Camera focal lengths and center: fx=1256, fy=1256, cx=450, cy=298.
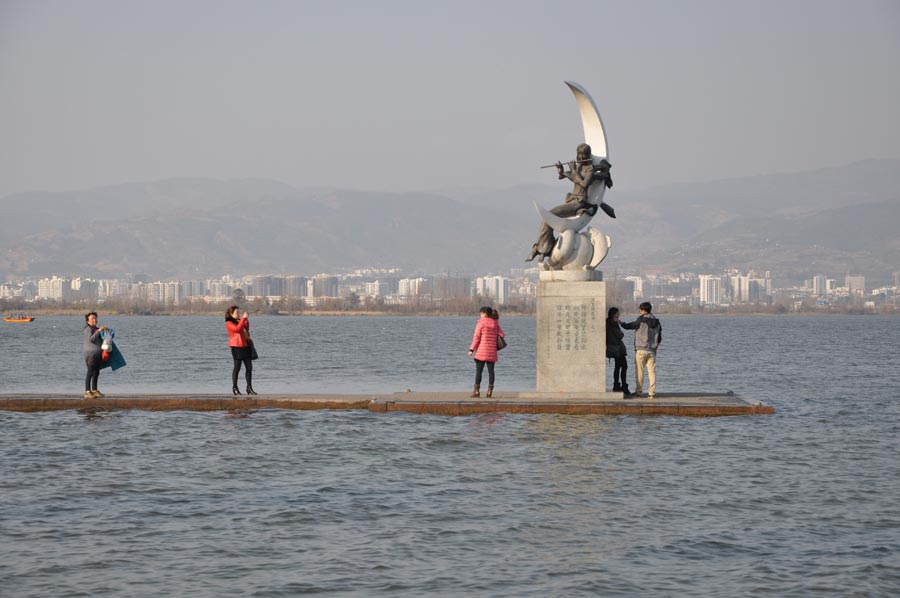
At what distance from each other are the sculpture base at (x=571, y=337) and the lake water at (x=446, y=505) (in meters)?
1.11

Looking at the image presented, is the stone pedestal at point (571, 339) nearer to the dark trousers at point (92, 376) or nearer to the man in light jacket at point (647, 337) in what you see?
the man in light jacket at point (647, 337)

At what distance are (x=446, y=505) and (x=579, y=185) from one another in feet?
33.0

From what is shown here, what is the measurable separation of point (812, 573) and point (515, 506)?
424cm

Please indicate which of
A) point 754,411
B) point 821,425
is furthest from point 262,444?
point 821,425

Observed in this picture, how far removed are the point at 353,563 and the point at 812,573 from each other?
4.72 m

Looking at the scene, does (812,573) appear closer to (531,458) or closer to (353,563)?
(353,563)

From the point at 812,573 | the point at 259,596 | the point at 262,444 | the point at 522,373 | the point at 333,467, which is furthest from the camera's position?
the point at 522,373

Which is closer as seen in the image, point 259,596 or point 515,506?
point 259,596

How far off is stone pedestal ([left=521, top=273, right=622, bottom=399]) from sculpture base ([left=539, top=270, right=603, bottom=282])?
0.22 feet

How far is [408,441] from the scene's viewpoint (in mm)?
21219

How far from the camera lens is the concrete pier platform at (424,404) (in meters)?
23.3

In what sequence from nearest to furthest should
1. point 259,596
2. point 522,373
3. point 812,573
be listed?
point 259,596, point 812,573, point 522,373

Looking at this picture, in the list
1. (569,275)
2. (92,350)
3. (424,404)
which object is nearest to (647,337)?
(569,275)

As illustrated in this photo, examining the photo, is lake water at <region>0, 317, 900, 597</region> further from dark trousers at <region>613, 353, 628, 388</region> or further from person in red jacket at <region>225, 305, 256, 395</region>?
dark trousers at <region>613, 353, 628, 388</region>
